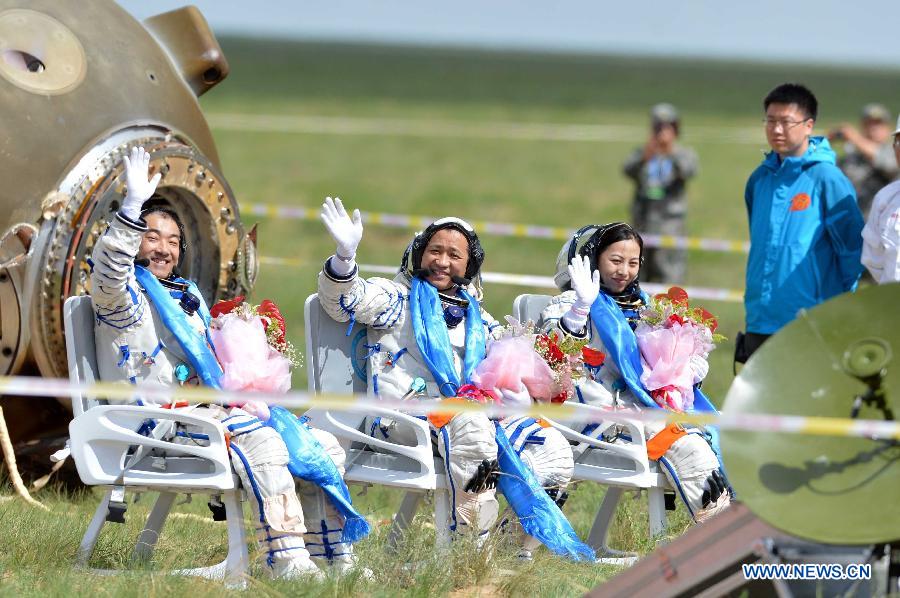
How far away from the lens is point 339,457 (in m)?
5.64

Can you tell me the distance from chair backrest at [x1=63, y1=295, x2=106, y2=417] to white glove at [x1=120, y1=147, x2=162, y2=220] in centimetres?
42

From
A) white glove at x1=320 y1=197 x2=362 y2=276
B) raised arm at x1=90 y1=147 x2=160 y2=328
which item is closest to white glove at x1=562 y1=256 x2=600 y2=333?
white glove at x1=320 y1=197 x2=362 y2=276

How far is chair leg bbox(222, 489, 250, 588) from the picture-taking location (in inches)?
209

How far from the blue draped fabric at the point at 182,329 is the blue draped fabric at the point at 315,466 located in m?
0.28

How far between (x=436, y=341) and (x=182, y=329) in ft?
3.25

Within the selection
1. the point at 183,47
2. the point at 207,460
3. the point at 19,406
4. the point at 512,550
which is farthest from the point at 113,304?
the point at 183,47

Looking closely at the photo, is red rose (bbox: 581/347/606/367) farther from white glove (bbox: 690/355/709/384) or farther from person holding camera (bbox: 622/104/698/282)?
person holding camera (bbox: 622/104/698/282)

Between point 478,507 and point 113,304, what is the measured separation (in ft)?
5.07

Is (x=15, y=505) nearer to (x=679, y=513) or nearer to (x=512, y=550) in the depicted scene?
(x=512, y=550)

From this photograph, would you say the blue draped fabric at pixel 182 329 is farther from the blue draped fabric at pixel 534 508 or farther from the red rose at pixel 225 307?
the blue draped fabric at pixel 534 508

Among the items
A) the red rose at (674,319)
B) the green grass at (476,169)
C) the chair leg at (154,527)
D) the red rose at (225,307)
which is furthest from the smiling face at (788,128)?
the chair leg at (154,527)

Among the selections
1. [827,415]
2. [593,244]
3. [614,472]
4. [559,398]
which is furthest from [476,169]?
[827,415]

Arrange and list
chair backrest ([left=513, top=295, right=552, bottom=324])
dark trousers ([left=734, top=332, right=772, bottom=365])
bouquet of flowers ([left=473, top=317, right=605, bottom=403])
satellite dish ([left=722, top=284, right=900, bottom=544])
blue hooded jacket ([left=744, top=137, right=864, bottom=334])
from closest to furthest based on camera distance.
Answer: satellite dish ([left=722, top=284, right=900, bottom=544])
bouquet of flowers ([left=473, top=317, right=605, bottom=403])
chair backrest ([left=513, top=295, right=552, bottom=324])
blue hooded jacket ([left=744, top=137, right=864, bottom=334])
dark trousers ([left=734, top=332, right=772, bottom=365])

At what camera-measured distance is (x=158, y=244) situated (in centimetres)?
577
